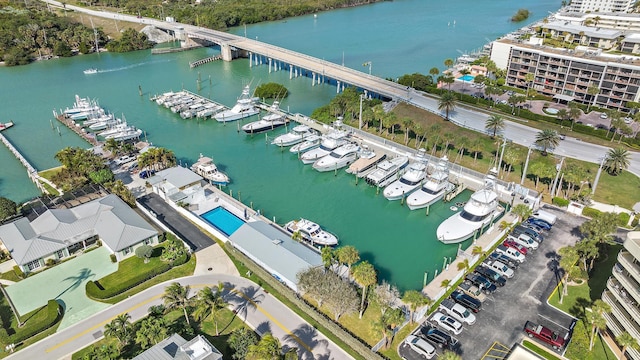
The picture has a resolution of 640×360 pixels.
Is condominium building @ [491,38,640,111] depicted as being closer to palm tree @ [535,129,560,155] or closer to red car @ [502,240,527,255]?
palm tree @ [535,129,560,155]

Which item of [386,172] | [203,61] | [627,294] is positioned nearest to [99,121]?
[203,61]

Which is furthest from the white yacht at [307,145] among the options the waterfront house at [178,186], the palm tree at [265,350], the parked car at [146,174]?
the palm tree at [265,350]

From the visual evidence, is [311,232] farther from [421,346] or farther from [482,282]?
[421,346]

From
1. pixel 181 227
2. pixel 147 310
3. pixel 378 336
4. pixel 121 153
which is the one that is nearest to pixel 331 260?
pixel 378 336

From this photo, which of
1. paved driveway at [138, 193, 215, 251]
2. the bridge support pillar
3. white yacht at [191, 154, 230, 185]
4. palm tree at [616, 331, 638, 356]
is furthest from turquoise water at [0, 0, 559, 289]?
palm tree at [616, 331, 638, 356]

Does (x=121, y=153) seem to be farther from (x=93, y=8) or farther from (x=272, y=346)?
(x=93, y=8)

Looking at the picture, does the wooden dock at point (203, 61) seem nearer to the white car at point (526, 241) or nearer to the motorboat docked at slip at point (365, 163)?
the motorboat docked at slip at point (365, 163)
